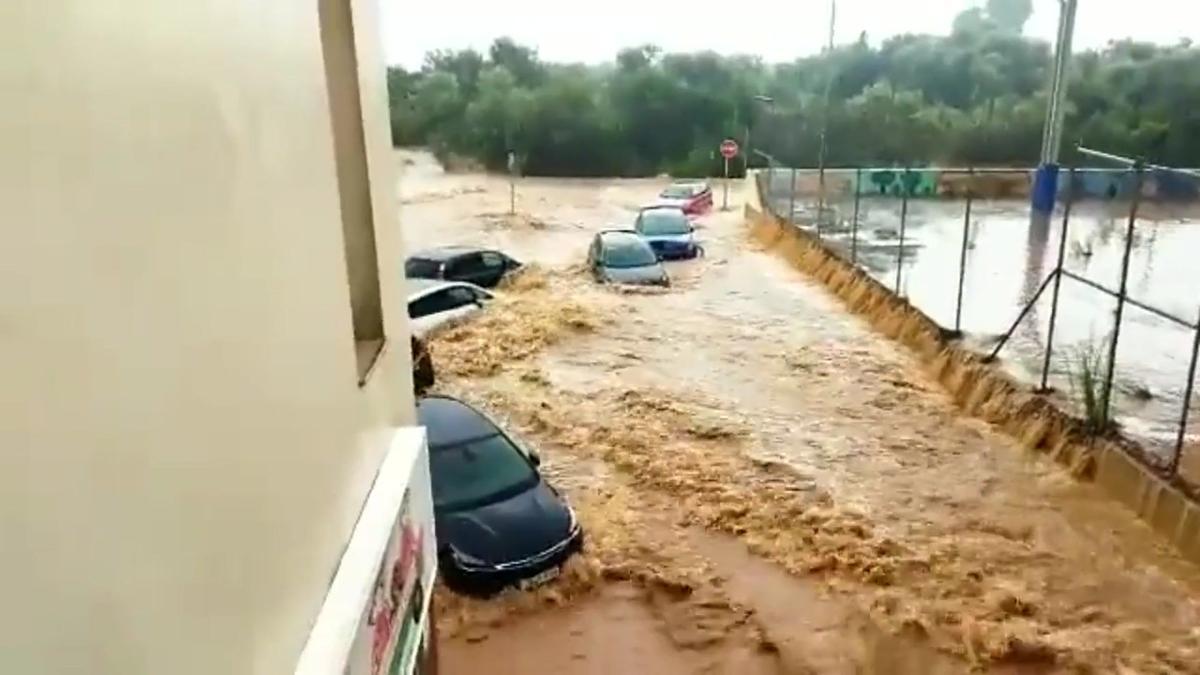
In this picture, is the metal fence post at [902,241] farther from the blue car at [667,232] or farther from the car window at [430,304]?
the car window at [430,304]

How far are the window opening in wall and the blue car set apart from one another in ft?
40.3

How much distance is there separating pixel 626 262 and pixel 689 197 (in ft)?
19.0

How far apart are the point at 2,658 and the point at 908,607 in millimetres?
5715

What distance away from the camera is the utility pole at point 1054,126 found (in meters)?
13.9

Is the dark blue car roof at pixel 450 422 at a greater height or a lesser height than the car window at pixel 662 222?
greater

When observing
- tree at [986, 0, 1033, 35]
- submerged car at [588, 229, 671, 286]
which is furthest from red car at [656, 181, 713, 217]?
tree at [986, 0, 1033, 35]

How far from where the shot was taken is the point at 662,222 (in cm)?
1675

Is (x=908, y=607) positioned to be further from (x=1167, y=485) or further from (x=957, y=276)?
(x=957, y=276)

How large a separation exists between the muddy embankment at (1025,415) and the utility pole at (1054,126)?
9.76ft

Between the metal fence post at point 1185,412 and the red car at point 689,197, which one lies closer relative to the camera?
the metal fence post at point 1185,412

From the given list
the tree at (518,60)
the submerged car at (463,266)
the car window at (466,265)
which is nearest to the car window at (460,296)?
the submerged car at (463,266)

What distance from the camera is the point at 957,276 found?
42.1 ft

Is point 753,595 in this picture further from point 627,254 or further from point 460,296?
point 627,254

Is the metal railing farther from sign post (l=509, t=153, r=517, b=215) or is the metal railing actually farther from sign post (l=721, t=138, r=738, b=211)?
sign post (l=509, t=153, r=517, b=215)
